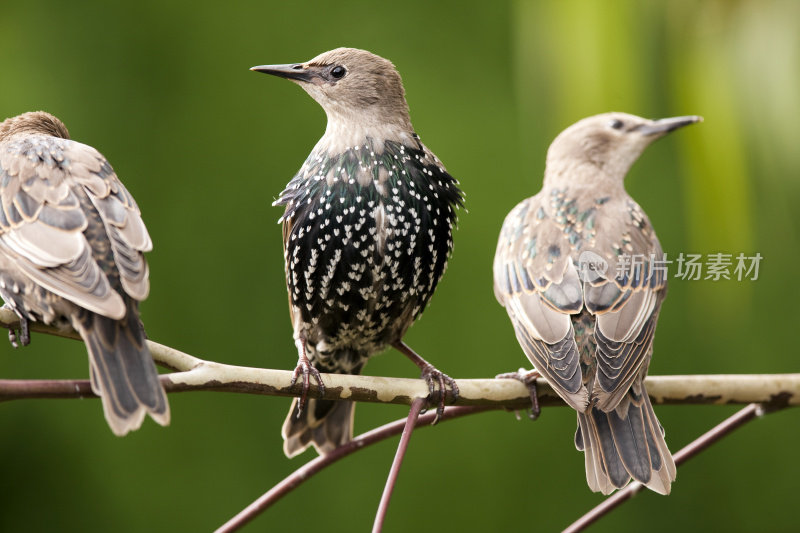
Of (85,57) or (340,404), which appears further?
(85,57)

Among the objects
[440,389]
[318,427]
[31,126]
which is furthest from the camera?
[318,427]

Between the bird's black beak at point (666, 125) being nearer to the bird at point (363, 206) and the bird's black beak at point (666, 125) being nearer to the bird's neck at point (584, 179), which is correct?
the bird's neck at point (584, 179)

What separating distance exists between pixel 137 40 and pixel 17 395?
4.05 m

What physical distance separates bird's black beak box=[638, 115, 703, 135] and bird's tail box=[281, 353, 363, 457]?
103 centimetres

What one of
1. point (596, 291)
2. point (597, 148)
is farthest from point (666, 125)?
point (596, 291)

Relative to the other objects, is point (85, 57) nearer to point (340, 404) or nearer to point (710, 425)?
point (340, 404)

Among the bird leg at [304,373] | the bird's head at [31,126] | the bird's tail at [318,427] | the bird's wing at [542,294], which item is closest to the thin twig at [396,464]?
the bird leg at [304,373]

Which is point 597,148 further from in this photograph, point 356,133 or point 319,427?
point 319,427

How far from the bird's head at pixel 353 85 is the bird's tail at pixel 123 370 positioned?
33.8 inches

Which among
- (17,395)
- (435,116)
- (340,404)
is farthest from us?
(435,116)

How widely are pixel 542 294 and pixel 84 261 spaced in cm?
100

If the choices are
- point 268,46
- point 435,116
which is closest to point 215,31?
point 268,46

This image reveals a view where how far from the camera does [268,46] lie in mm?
5293

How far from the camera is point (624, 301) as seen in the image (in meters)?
2.23
